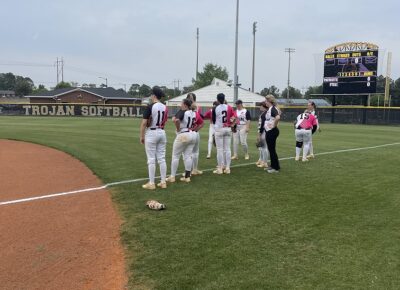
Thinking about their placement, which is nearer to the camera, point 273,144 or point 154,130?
point 154,130

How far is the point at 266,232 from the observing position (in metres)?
5.43

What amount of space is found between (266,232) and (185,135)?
356 centimetres

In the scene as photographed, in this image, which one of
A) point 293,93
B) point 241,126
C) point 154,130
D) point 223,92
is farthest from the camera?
point 293,93

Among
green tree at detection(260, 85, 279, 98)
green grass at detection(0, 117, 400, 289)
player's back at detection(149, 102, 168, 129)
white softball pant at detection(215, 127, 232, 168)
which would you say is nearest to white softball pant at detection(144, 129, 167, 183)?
player's back at detection(149, 102, 168, 129)

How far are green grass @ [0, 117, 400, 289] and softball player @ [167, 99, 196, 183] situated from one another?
0.46 meters

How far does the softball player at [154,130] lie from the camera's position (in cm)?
776

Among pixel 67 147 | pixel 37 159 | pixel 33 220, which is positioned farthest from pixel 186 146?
pixel 67 147

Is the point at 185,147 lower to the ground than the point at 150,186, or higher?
higher

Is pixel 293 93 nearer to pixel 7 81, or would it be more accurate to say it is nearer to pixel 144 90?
pixel 144 90

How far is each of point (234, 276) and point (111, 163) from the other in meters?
7.74

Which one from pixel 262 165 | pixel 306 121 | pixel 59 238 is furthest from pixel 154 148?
pixel 306 121

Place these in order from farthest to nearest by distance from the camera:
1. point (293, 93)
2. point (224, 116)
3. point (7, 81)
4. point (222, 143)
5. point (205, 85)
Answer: point (7, 81)
point (293, 93)
point (205, 85)
point (222, 143)
point (224, 116)

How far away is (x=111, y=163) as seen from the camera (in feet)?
37.1

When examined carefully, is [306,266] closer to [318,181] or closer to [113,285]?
[113,285]
